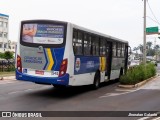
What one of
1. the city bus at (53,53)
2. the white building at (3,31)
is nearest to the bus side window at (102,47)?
the city bus at (53,53)

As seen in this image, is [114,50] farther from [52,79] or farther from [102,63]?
[52,79]

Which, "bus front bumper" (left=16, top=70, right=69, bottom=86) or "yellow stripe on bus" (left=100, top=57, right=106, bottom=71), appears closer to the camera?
"bus front bumper" (left=16, top=70, right=69, bottom=86)

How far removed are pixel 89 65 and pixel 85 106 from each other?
4640 mm

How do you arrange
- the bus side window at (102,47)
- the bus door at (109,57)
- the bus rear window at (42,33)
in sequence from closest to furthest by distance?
the bus rear window at (42,33) < the bus side window at (102,47) < the bus door at (109,57)

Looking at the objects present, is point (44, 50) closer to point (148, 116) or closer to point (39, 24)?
point (39, 24)

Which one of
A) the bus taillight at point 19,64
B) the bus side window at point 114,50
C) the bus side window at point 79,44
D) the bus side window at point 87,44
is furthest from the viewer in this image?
the bus side window at point 114,50

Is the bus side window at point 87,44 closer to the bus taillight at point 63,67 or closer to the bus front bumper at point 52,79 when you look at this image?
the bus taillight at point 63,67

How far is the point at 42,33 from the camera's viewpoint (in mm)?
14758

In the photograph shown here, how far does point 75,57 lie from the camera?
49.2 ft

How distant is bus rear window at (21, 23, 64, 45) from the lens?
1452cm

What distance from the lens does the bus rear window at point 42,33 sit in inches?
571

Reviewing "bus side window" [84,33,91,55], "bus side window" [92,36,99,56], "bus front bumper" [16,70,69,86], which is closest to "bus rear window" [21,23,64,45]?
"bus front bumper" [16,70,69,86]

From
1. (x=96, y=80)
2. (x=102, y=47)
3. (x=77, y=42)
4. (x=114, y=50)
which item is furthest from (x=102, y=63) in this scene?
(x=77, y=42)

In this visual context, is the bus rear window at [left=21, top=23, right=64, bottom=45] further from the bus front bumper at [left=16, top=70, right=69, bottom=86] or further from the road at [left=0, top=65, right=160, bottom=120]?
the road at [left=0, top=65, right=160, bottom=120]
